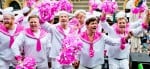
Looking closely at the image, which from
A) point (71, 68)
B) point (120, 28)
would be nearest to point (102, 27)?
point (120, 28)

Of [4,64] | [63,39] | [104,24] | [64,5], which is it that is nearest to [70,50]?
[63,39]

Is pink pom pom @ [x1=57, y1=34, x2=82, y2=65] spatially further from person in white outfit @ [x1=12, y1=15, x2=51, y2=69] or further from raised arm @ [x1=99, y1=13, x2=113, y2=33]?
raised arm @ [x1=99, y1=13, x2=113, y2=33]

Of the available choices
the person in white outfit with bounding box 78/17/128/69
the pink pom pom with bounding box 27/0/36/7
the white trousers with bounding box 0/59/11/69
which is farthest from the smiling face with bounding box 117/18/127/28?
the white trousers with bounding box 0/59/11/69

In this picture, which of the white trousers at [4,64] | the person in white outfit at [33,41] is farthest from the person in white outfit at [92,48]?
the white trousers at [4,64]

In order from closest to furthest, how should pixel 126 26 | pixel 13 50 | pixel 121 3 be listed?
pixel 13 50
pixel 126 26
pixel 121 3

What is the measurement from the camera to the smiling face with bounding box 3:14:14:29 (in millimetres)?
6582

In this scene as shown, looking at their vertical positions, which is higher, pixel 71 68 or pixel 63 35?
pixel 63 35

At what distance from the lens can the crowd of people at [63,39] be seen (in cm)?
631

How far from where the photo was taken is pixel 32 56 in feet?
21.0

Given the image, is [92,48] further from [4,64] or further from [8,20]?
[4,64]

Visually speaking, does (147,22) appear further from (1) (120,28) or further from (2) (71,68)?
(2) (71,68)

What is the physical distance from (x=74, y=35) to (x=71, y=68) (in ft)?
2.34

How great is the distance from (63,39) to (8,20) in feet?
3.34

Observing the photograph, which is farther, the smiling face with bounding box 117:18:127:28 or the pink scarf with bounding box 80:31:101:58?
the smiling face with bounding box 117:18:127:28
